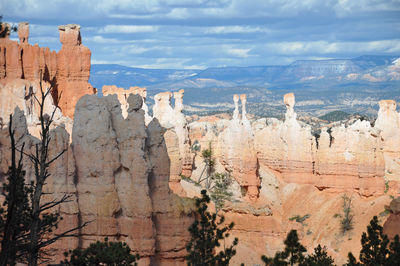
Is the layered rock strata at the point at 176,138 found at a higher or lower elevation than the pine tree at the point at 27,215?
higher

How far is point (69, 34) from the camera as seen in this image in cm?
7244

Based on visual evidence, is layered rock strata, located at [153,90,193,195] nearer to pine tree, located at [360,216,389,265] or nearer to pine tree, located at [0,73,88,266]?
pine tree, located at [0,73,88,266]

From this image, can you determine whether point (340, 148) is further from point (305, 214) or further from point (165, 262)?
point (165, 262)

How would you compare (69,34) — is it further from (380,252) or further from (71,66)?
(380,252)

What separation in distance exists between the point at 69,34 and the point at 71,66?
3.52 m

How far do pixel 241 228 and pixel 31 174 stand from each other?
2705cm

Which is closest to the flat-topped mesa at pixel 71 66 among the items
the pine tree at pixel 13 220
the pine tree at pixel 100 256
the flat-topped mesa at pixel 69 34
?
the flat-topped mesa at pixel 69 34

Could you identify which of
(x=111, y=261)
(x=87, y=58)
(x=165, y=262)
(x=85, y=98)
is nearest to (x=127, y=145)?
(x=85, y=98)

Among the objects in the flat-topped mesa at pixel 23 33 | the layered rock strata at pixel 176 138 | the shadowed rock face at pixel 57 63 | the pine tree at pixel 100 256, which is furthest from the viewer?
the flat-topped mesa at pixel 23 33

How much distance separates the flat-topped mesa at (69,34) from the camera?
72125 millimetres

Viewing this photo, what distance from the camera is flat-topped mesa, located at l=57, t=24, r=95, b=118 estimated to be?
234ft

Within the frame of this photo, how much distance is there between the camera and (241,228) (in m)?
64.7

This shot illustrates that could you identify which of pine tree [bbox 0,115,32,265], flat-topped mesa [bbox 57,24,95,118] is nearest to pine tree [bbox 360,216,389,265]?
pine tree [bbox 0,115,32,265]

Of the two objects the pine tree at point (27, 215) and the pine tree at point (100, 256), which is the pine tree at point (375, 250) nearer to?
the pine tree at point (100, 256)
